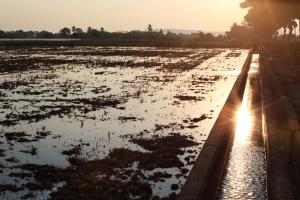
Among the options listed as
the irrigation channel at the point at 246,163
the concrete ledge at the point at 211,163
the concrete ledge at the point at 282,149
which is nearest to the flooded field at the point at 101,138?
the concrete ledge at the point at 211,163

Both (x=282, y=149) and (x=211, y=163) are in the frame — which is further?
(x=282, y=149)

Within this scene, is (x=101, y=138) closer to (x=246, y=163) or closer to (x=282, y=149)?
(x=246, y=163)

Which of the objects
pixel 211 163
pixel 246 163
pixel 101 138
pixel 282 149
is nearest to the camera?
pixel 211 163

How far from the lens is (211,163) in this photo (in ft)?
37.4

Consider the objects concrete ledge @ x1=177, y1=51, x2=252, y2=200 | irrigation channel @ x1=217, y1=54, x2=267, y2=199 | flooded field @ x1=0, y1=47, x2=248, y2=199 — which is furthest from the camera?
flooded field @ x1=0, y1=47, x2=248, y2=199

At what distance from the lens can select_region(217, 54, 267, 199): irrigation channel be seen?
10266 millimetres

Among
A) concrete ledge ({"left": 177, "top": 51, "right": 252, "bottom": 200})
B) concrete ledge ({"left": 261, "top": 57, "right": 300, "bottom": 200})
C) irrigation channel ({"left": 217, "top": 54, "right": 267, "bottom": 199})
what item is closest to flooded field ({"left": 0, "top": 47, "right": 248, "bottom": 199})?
concrete ledge ({"left": 177, "top": 51, "right": 252, "bottom": 200})

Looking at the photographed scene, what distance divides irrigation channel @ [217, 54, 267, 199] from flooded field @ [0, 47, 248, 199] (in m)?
1.01

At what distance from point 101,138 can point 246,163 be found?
4.89 m

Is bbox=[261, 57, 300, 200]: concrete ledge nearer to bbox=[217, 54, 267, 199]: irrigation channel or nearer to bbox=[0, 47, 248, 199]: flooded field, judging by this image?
bbox=[217, 54, 267, 199]: irrigation channel

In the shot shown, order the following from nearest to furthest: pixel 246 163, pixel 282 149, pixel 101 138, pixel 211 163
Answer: pixel 211 163, pixel 246 163, pixel 282 149, pixel 101 138

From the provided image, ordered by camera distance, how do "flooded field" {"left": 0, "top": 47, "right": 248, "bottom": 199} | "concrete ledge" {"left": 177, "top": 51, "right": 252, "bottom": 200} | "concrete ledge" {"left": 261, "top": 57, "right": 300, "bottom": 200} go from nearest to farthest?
"concrete ledge" {"left": 177, "top": 51, "right": 252, "bottom": 200} < "concrete ledge" {"left": 261, "top": 57, "right": 300, "bottom": 200} < "flooded field" {"left": 0, "top": 47, "right": 248, "bottom": 199}

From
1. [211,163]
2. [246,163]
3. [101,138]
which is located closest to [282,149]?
[246,163]

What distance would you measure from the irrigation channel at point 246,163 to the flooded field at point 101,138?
101 centimetres
